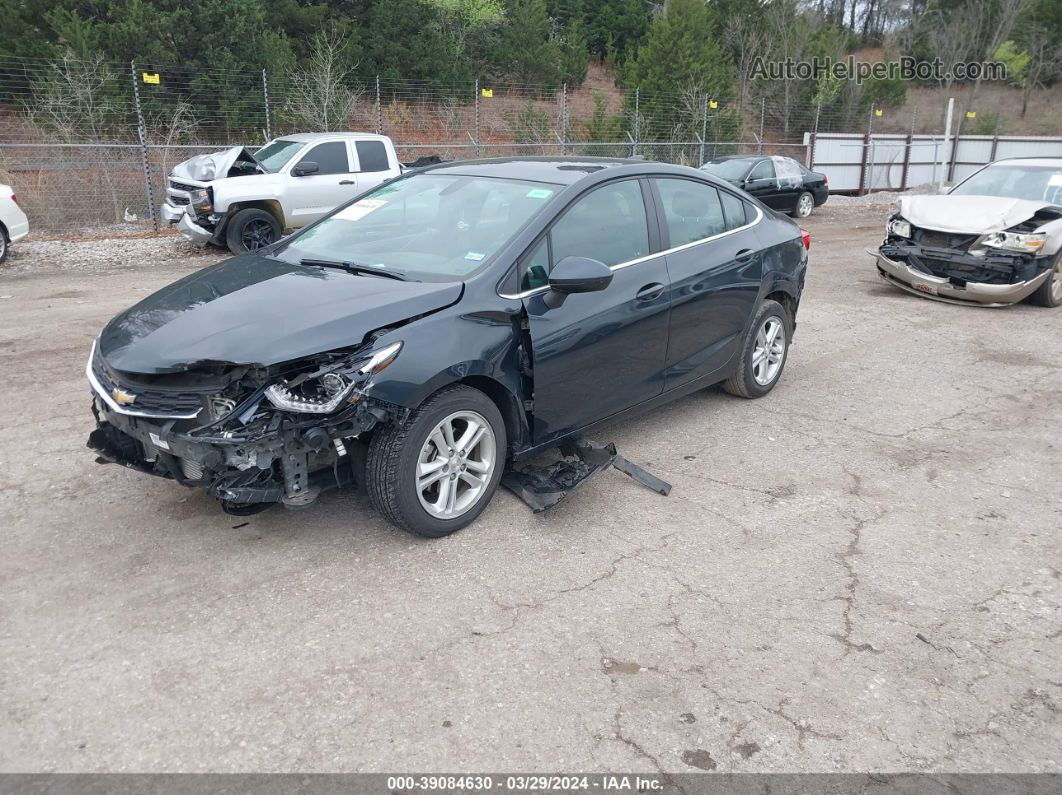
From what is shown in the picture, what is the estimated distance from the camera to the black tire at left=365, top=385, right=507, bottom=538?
3.67 meters

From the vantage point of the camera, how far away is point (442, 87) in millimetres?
28125

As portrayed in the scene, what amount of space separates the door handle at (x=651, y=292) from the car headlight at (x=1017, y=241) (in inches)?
229

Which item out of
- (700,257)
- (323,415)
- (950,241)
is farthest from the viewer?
(950,241)

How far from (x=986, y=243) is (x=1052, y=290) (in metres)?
1.09

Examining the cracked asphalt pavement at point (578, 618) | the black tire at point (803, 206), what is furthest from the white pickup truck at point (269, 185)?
the black tire at point (803, 206)

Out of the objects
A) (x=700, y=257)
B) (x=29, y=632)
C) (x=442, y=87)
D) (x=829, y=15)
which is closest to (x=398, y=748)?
(x=29, y=632)

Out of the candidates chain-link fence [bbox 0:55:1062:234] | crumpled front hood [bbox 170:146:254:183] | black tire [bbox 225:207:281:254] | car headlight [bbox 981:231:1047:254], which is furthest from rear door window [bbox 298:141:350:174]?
car headlight [bbox 981:231:1047:254]

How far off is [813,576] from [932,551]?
0.71 metres

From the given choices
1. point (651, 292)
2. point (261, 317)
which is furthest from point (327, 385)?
point (651, 292)

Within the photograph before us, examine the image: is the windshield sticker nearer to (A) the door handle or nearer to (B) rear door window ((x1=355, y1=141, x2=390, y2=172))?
(A) the door handle

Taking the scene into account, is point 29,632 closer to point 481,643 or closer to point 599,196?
point 481,643

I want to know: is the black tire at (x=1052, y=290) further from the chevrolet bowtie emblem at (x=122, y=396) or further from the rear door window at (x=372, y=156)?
the rear door window at (x=372, y=156)

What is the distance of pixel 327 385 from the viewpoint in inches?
137

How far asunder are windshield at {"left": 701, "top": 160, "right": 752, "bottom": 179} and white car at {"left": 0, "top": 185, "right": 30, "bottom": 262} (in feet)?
40.9
